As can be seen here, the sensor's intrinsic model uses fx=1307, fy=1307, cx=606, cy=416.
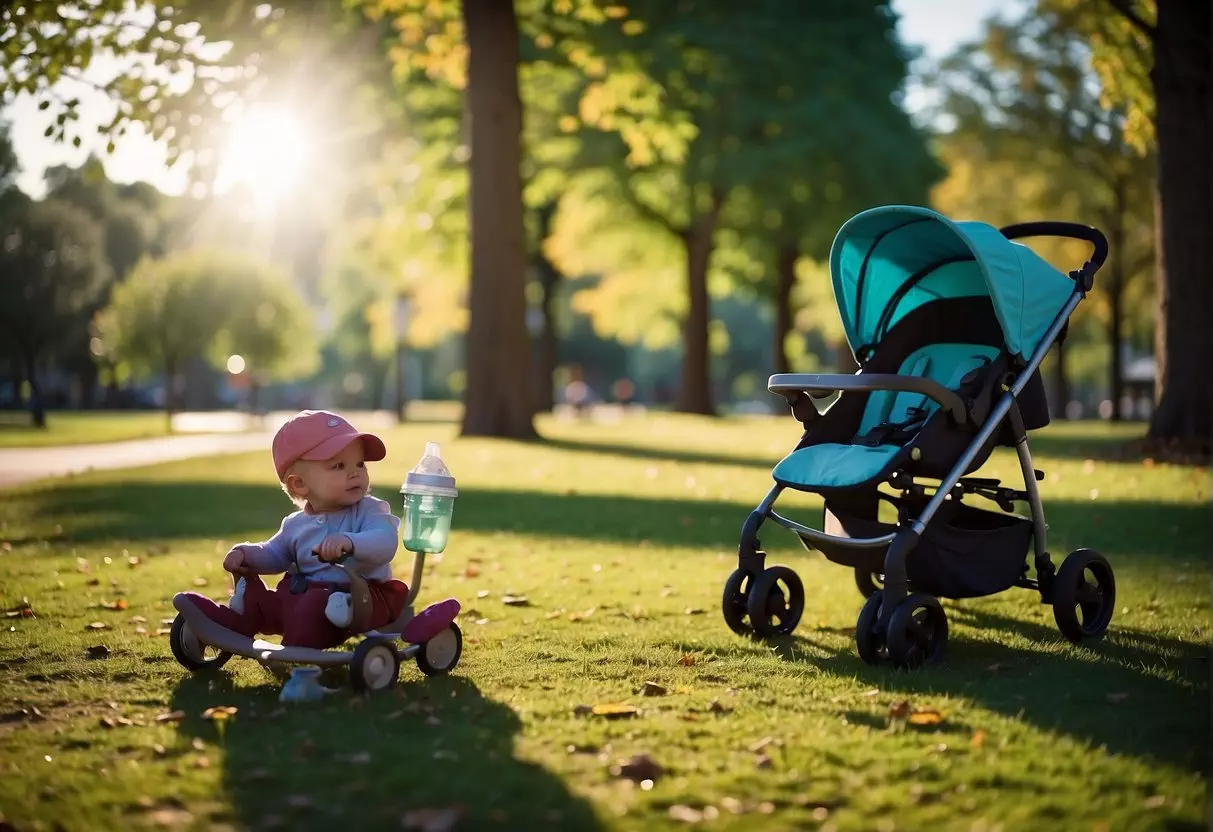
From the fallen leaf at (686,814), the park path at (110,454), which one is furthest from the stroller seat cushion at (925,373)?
the park path at (110,454)

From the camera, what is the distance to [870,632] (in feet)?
19.5

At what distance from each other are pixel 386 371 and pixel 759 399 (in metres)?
35.3

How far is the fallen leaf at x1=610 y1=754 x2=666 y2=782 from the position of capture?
4.27m

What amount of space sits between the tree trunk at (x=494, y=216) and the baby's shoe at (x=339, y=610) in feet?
51.1

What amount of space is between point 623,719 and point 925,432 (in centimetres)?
216

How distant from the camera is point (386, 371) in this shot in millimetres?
78438

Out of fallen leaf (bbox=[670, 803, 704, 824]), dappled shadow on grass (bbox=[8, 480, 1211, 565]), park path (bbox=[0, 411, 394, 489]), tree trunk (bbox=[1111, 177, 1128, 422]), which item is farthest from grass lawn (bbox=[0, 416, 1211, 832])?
tree trunk (bbox=[1111, 177, 1128, 422])

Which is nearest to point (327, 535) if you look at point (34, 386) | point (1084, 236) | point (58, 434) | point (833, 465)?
point (833, 465)

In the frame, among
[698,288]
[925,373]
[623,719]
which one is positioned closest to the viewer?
[623,719]

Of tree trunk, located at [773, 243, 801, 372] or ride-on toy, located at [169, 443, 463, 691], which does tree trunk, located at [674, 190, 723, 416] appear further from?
ride-on toy, located at [169, 443, 463, 691]

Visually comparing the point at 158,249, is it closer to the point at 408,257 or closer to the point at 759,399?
the point at 408,257

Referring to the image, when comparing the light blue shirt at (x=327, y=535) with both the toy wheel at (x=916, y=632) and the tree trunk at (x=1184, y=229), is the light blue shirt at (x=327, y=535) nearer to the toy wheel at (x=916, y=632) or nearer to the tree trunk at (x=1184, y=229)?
the toy wheel at (x=916, y=632)

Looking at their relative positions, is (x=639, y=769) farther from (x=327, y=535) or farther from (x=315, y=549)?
(x=327, y=535)

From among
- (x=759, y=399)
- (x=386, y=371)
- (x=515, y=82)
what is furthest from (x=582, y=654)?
(x=759, y=399)
